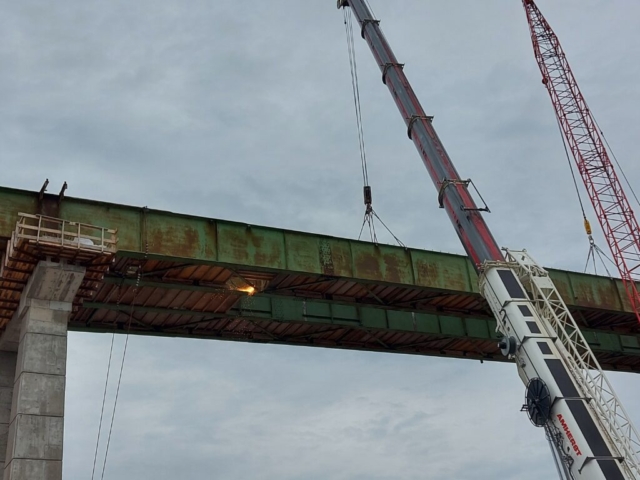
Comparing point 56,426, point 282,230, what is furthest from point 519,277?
point 56,426

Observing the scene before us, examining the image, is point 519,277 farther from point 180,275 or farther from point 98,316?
point 98,316

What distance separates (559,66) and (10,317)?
45.6 metres

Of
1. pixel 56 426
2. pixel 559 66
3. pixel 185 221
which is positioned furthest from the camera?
pixel 559 66

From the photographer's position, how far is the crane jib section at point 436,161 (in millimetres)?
27547

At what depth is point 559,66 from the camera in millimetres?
58344

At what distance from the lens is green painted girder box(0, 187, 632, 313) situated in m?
27.2

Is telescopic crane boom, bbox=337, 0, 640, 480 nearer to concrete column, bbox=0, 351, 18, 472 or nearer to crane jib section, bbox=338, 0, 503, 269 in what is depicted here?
crane jib section, bbox=338, 0, 503, 269

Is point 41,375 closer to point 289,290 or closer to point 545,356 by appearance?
point 289,290

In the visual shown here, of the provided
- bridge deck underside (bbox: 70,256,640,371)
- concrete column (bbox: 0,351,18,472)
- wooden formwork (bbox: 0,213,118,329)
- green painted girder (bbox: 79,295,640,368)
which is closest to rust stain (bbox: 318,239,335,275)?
bridge deck underside (bbox: 70,256,640,371)

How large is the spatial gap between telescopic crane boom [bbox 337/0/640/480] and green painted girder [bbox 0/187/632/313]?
3.76 m

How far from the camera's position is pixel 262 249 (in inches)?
1165

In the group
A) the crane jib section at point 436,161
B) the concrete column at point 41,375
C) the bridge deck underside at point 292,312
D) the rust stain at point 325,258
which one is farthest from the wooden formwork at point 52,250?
the crane jib section at point 436,161

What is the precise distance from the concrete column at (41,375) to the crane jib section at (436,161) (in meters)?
13.8

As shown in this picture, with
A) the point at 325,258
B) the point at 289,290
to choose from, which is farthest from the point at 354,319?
the point at 325,258
